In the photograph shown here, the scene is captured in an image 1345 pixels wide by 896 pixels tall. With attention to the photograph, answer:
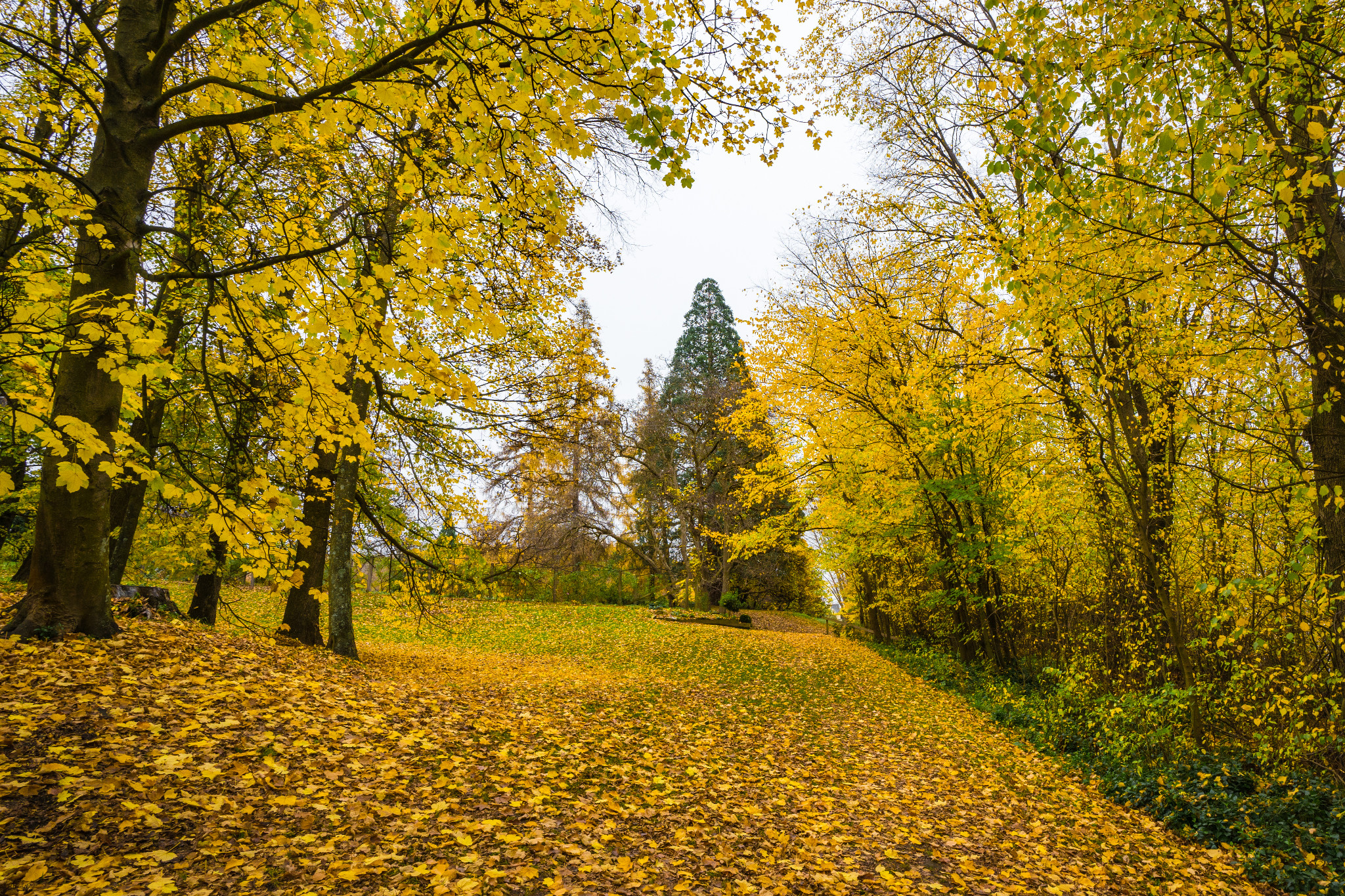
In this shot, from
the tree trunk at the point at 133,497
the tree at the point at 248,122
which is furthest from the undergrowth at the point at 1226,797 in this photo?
the tree trunk at the point at 133,497

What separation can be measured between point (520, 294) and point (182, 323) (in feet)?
12.5

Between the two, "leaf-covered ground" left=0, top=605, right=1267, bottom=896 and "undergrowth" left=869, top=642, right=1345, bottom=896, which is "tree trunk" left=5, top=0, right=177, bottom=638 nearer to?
"leaf-covered ground" left=0, top=605, right=1267, bottom=896

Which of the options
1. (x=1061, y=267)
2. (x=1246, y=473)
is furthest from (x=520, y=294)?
(x=1246, y=473)

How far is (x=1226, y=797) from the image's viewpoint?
5.12 meters

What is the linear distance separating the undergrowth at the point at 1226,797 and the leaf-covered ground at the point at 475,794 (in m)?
0.29

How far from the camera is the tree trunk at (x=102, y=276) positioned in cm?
348

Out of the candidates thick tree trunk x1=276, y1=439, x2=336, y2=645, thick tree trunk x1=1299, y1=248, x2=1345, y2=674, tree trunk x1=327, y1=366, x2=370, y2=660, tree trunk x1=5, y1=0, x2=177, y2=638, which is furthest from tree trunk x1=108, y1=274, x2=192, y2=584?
thick tree trunk x1=1299, y1=248, x2=1345, y2=674

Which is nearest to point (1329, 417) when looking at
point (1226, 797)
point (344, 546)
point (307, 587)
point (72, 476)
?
point (1226, 797)

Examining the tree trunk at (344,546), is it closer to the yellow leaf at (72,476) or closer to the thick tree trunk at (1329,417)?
the yellow leaf at (72,476)

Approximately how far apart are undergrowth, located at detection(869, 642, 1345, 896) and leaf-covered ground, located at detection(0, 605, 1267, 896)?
291mm

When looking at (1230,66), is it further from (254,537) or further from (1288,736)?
(254,537)

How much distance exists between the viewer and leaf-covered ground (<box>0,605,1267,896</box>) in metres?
2.66

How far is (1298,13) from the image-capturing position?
3.72m

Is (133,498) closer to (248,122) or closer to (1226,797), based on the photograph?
(248,122)
